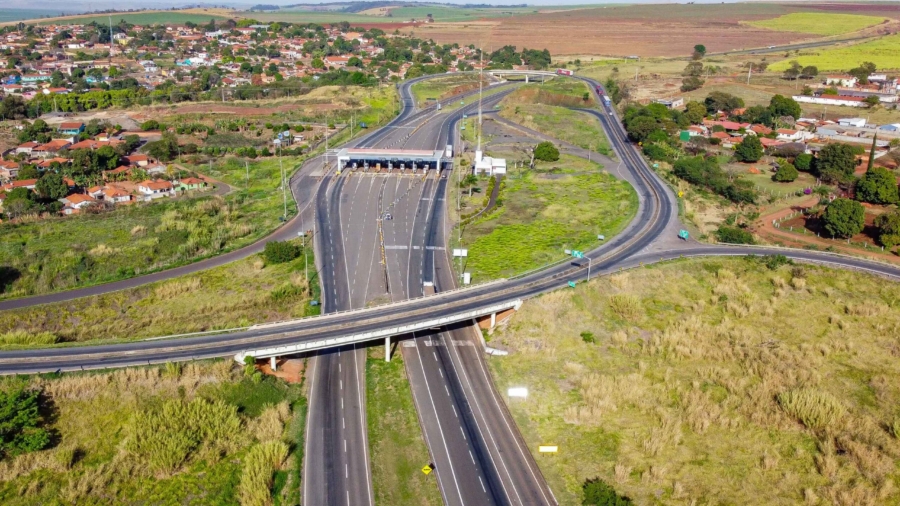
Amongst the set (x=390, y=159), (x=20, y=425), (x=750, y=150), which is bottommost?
(x=20, y=425)

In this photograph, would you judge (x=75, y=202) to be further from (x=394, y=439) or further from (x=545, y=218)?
(x=394, y=439)

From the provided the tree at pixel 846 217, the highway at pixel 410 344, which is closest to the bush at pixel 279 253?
the highway at pixel 410 344

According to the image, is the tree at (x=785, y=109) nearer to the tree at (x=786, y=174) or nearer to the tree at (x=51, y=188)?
the tree at (x=786, y=174)

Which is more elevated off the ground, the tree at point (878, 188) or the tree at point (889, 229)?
the tree at point (878, 188)

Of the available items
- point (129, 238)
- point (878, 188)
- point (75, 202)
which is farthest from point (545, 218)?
→ point (75, 202)

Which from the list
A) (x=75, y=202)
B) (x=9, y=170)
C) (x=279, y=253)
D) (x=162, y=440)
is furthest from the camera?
(x=9, y=170)

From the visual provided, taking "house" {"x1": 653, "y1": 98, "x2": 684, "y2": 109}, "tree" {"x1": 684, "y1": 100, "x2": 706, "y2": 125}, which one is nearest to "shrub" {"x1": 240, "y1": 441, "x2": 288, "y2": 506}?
"tree" {"x1": 684, "y1": 100, "x2": 706, "y2": 125}
